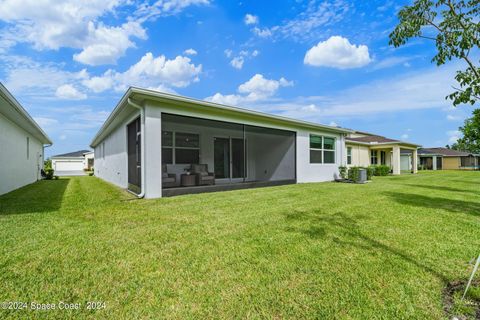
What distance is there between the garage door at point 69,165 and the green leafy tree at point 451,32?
37640 millimetres

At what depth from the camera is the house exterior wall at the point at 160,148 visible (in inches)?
276

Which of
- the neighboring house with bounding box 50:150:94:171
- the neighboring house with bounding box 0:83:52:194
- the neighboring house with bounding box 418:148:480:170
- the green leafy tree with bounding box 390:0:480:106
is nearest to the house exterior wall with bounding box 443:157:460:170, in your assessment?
the neighboring house with bounding box 418:148:480:170

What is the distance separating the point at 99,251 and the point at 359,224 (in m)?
4.23

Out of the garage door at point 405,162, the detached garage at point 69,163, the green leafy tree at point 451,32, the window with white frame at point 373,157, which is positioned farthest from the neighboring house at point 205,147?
the detached garage at point 69,163

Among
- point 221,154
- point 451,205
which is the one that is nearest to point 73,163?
point 221,154

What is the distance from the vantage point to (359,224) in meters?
4.45

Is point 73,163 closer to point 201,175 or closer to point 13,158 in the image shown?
point 13,158

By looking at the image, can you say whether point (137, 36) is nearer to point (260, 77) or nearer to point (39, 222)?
point (39, 222)

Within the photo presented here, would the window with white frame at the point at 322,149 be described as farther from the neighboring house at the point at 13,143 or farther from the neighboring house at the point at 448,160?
the neighboring house at the point at 448,160

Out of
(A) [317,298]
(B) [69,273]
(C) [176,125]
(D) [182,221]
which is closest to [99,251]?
(B) [69,273]

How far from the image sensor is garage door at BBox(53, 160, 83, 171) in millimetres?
31734

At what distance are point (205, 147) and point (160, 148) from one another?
466cm

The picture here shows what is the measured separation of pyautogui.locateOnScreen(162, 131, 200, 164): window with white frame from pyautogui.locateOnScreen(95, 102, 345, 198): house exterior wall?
164 cm

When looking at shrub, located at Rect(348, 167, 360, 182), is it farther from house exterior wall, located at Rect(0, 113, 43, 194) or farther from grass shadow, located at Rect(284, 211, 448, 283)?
house exterior wall, located at Rect(0, 113, 43, 194)
